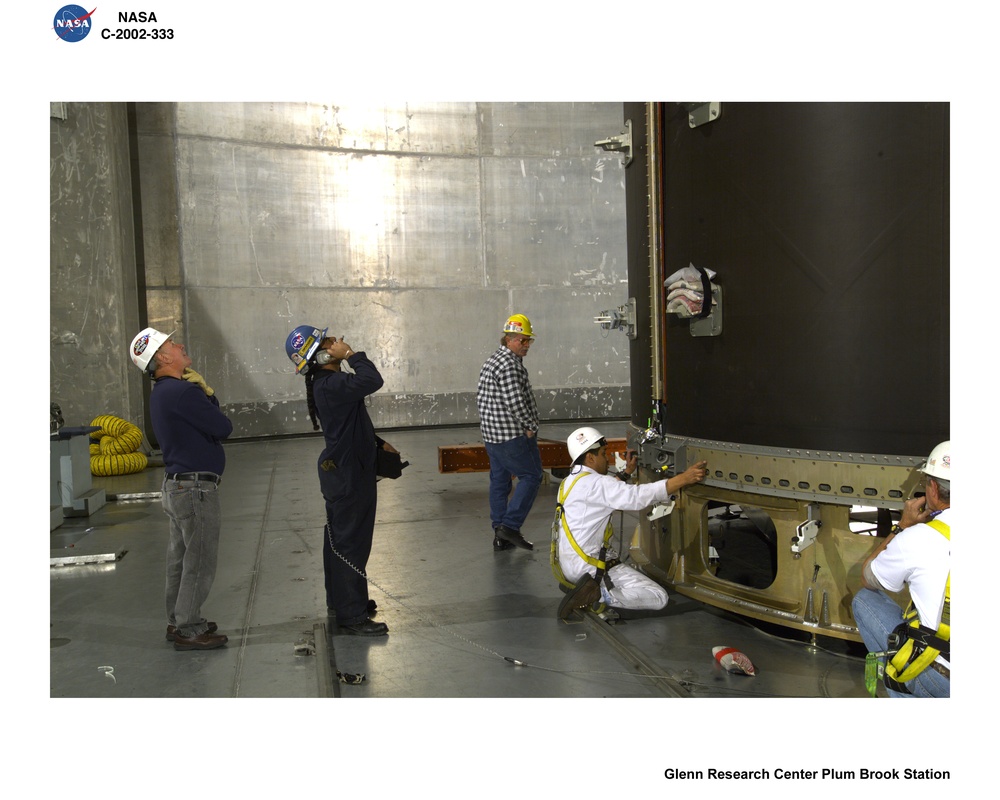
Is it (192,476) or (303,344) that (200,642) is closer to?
(192,476)

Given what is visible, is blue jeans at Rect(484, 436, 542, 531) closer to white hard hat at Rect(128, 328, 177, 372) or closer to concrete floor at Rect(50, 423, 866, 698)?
concrete floor at Rect(50, 423, 866, 698)

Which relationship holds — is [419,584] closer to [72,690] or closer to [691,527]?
[691,527]

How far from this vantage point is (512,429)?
23.9 feet

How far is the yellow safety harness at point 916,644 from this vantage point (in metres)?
3.17

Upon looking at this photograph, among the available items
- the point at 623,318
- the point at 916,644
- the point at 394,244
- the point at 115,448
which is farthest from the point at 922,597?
the point at 394,244

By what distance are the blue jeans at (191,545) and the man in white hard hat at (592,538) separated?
82.7 inches

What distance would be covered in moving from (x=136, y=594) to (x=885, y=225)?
5.44 metres

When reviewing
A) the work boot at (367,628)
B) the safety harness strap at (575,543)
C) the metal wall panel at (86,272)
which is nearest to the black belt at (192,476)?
the work boot at (367,628)

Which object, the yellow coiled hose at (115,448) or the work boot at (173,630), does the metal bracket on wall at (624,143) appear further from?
the yellow coiled hose at (115,448)

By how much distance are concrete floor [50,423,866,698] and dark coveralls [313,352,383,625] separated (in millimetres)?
277

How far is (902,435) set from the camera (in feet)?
14.4

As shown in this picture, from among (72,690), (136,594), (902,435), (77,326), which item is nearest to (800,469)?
(902,435)
